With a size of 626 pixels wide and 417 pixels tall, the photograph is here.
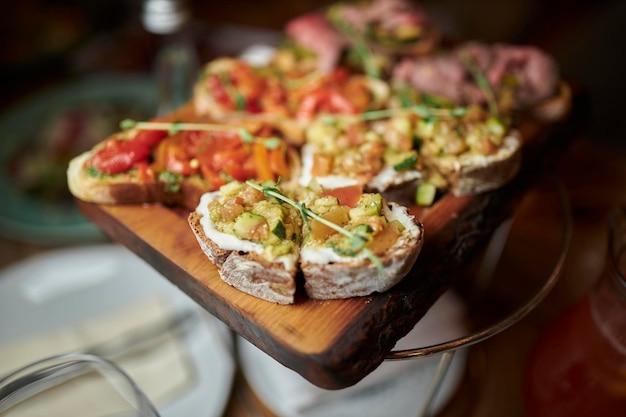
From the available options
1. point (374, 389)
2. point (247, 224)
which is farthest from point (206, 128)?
point (374, 389)

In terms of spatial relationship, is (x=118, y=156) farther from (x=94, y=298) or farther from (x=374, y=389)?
(x=374, y=389)

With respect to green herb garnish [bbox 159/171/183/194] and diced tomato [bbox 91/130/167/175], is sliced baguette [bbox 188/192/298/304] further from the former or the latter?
diced tomato [bbox 91/130/167/175]

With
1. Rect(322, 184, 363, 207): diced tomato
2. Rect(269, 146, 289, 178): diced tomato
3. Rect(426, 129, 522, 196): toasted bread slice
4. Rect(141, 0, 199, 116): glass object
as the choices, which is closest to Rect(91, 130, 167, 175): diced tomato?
Rect(269, 146, 289, 178): diced tomato

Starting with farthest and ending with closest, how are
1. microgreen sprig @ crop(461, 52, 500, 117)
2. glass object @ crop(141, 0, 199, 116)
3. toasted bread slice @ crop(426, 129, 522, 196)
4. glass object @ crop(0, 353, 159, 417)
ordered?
1. glass object @ crop(141, 0, 199, 116)
2. microgreen sprig @ crop(461, 52, 500, 117)
3. toasted bread slice @ crop(426, 129, 522, 196)
4. glass object @ crop(0, 353, 159, 417)

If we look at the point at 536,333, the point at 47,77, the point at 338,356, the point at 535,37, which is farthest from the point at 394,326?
the point at 535,37

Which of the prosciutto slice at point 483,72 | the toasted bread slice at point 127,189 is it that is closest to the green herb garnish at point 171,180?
the toasted bread slice at point 127,189
